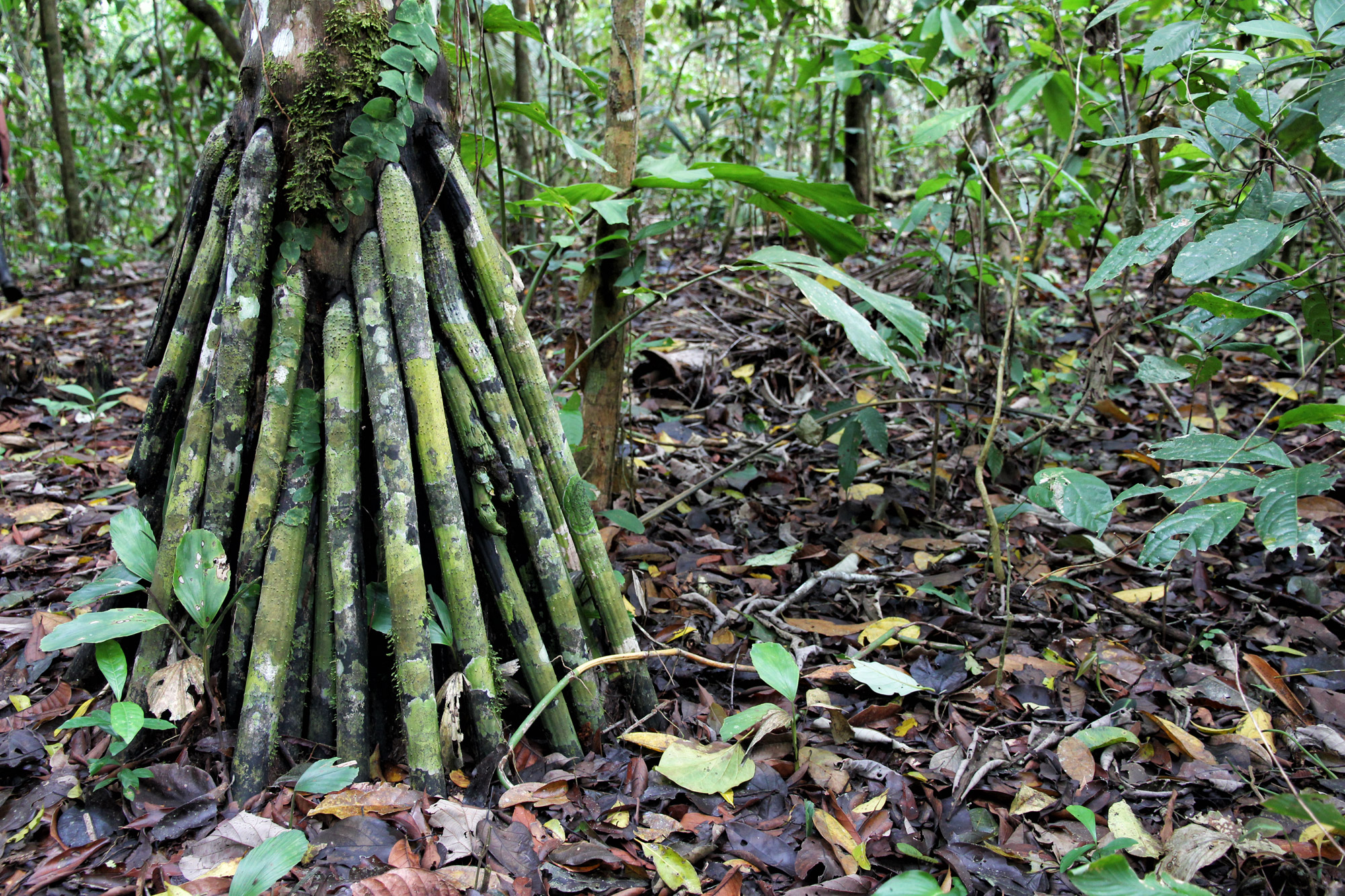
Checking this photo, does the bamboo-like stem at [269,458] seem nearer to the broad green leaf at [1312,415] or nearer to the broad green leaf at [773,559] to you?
the broad green leaf at [773,559]

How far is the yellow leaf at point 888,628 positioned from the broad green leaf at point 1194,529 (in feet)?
2.50

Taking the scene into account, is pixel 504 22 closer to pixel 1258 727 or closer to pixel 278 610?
pixel 278 610

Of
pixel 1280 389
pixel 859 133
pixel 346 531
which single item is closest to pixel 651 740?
pixel 346 531

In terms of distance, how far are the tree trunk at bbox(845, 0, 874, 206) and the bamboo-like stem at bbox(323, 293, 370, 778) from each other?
3432 mm

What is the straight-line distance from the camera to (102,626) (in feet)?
5.57

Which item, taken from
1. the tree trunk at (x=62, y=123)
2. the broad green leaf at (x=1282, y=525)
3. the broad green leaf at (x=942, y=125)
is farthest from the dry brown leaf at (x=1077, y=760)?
the tree trunk at (x=62, y=123)

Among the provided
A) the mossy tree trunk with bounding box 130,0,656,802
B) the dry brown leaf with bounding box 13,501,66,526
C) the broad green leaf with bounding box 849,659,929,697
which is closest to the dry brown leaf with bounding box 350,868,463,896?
the mossy tree trunk with bounding box 130,0,656,802

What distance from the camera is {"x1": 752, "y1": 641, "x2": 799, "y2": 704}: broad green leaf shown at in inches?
72.7

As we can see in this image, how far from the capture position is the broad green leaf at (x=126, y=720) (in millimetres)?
1637

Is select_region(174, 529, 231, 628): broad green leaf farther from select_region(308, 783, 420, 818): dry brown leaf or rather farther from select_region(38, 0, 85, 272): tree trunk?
Answer: select_region(38, 0, 85, 272): tree trunk

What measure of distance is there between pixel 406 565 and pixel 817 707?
1041 mm


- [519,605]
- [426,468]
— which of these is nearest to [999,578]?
[519,605]

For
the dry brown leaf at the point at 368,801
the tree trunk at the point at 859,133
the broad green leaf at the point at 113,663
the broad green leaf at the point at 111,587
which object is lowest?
the dry brown leaf at the point at 368,801

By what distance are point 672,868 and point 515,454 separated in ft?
3.05
